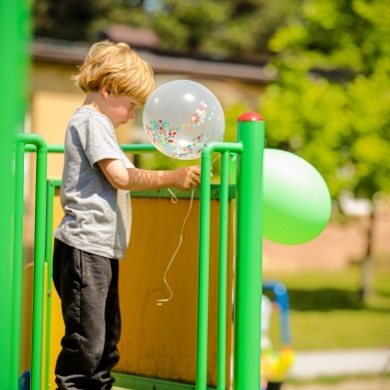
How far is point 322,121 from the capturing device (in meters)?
12.6

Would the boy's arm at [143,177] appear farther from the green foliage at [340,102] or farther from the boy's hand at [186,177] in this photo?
the green foliage at [340,102]

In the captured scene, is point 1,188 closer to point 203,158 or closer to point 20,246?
point 20,246

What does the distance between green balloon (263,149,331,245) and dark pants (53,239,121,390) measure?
821mm

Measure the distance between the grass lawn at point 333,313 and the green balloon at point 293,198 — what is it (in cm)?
631

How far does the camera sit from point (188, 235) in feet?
12.0

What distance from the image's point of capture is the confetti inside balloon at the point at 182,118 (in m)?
3.28

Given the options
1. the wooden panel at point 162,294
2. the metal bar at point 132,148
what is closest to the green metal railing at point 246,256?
the wooden panel at point 162,294

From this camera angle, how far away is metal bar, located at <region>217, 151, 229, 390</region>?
10.1ft

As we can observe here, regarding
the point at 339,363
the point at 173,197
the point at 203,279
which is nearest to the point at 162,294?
the point at 173,197

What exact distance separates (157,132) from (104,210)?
0.38 m

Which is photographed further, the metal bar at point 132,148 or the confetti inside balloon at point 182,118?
the metal bar at point 132,148

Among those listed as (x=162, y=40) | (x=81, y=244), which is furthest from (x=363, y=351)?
(x=162, y=40)

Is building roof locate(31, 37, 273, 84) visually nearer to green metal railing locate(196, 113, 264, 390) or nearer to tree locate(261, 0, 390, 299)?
tree locate(261, 0, 390, 299)

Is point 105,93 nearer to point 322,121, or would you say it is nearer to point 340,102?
point 322,121
